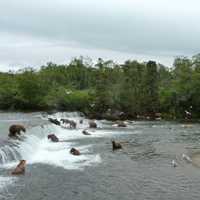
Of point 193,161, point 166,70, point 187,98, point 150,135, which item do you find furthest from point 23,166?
point 166,70

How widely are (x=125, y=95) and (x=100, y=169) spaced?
54.9 meters

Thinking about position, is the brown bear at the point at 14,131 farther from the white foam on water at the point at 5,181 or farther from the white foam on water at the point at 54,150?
the white foam on water at the point at 5,181

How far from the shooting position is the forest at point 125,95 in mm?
78500

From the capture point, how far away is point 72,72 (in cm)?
12938


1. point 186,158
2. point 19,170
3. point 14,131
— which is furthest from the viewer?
point 14,131

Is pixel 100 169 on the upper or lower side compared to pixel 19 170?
lower

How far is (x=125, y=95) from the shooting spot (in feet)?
267

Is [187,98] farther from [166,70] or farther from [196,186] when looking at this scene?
[196,186]

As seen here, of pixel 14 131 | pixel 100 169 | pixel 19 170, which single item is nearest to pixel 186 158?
pixel 100 169

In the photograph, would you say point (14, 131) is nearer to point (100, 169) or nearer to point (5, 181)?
point (100, 169)

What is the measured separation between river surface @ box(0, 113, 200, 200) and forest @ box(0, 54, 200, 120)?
33835 millimetres

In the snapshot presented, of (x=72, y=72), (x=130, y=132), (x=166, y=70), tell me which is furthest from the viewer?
(x=72, y=72)

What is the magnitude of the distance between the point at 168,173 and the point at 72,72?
10523 centimetres

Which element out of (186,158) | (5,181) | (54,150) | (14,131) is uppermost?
(14,131)
